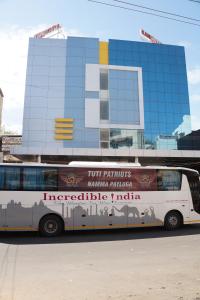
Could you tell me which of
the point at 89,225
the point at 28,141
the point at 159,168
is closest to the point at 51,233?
the point at 89,225

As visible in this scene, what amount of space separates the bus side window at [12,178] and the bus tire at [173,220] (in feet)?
23.0

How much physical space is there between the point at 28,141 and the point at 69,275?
38079mm

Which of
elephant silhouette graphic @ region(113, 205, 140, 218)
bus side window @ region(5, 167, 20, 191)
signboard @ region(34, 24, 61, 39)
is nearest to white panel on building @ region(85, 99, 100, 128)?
signboard @ region(34, 24, 61, 39)

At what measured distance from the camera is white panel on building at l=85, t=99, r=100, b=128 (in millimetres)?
45406

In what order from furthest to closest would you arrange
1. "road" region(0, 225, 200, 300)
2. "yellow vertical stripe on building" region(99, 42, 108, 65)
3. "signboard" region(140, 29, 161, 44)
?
1. "signboard" region(140, 29, 161, 44)
2. "yellow vertical stripe on building" region(99, 42, 108, 65)
3. "road" region(0, 225, 200, 300)

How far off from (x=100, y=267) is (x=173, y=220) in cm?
808

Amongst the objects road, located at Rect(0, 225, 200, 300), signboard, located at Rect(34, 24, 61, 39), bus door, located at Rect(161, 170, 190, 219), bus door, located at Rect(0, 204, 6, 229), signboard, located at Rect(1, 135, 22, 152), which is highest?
signboard, located at Rect(34, 24, 61, 39)

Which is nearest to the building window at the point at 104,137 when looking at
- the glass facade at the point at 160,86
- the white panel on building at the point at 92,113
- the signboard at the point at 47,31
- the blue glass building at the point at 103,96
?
the blue glass building at the point at 103,96

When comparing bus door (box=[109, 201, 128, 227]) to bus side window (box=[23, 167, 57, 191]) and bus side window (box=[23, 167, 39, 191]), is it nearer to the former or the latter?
bus side window (box=[23, 167, 57, 191])

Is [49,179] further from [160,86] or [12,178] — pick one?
[160,86]

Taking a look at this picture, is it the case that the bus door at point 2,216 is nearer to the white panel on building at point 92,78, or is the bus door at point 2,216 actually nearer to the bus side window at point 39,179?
the bus side window at point 39,179

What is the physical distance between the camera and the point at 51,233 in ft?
44.5

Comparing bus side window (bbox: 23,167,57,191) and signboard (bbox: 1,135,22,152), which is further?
signboard (bbox: 1,135,22,152)

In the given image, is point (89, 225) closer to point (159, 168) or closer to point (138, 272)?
point (159, 168)
